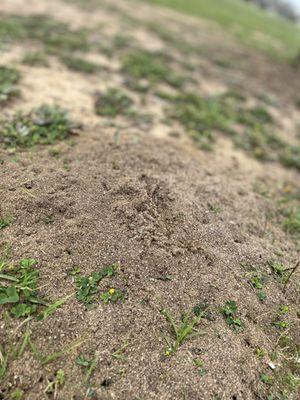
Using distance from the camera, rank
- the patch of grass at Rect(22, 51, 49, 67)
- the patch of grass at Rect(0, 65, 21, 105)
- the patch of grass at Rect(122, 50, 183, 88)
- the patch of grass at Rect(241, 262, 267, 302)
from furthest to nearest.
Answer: the patch of grass at Rect(122, 50, 183, 88)
the patch of grass at Rect(22, 51, 49, 67)
the patch of grass at Rect(0, 65, 21, 105)
the patch of grass at Rect(241, 262, 267, 302)

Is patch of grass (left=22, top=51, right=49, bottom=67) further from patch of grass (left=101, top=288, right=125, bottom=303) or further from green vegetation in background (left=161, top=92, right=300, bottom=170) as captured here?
patch of grass (left=101, top=288, right=125, bottom=303)

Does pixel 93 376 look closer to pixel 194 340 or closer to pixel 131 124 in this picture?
pixel 194 340

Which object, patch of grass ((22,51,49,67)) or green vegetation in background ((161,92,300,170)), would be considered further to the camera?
patch of grass ((22,51,49,67))

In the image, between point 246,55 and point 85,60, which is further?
point 246,55

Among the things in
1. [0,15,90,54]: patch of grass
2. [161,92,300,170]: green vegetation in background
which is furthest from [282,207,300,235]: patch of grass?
[0,15,90,54]: patch of grass

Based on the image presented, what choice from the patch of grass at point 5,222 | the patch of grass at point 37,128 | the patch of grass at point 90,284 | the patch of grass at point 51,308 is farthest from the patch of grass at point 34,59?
the patch of grass at point 51,308

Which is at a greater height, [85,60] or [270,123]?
[270,123]

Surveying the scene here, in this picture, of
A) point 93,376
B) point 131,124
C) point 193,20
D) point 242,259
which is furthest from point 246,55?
point 93,376

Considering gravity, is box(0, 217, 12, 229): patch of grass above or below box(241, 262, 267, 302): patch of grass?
below
